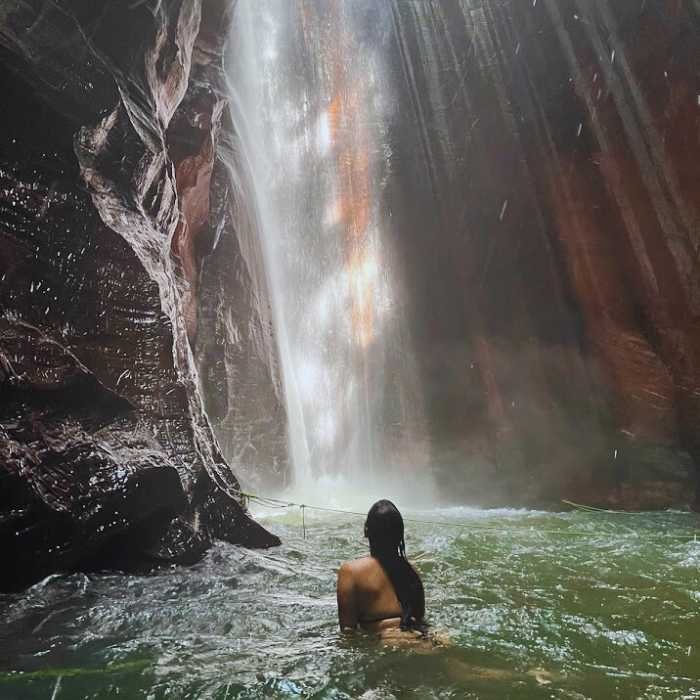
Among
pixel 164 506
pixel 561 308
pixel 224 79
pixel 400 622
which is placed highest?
pixel 224 79

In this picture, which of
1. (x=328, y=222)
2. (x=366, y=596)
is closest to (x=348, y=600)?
(x=366, y=596)

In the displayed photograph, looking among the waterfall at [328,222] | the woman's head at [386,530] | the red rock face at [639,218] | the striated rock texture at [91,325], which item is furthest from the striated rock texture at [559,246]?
the woman's head at [386,530]

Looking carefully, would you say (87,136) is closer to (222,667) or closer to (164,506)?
(164,506)

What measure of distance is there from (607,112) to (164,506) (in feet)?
45.6

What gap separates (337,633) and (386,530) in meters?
0.98

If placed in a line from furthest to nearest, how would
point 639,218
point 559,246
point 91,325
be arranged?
point 559,246 < point 639,218 < point 91,325

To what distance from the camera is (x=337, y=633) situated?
3.63m

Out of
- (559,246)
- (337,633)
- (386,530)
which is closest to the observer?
(386,530)

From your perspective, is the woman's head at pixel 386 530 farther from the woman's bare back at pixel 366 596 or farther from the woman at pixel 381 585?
the woman's bare back at pixel 366 596

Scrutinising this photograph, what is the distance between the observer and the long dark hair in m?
3.23

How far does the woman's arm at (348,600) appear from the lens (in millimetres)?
3266

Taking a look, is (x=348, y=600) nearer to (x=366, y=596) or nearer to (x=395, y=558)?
(x=366, y=596)

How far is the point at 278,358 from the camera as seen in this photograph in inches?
714

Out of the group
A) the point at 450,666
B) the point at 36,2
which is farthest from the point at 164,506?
the point at 36,2
